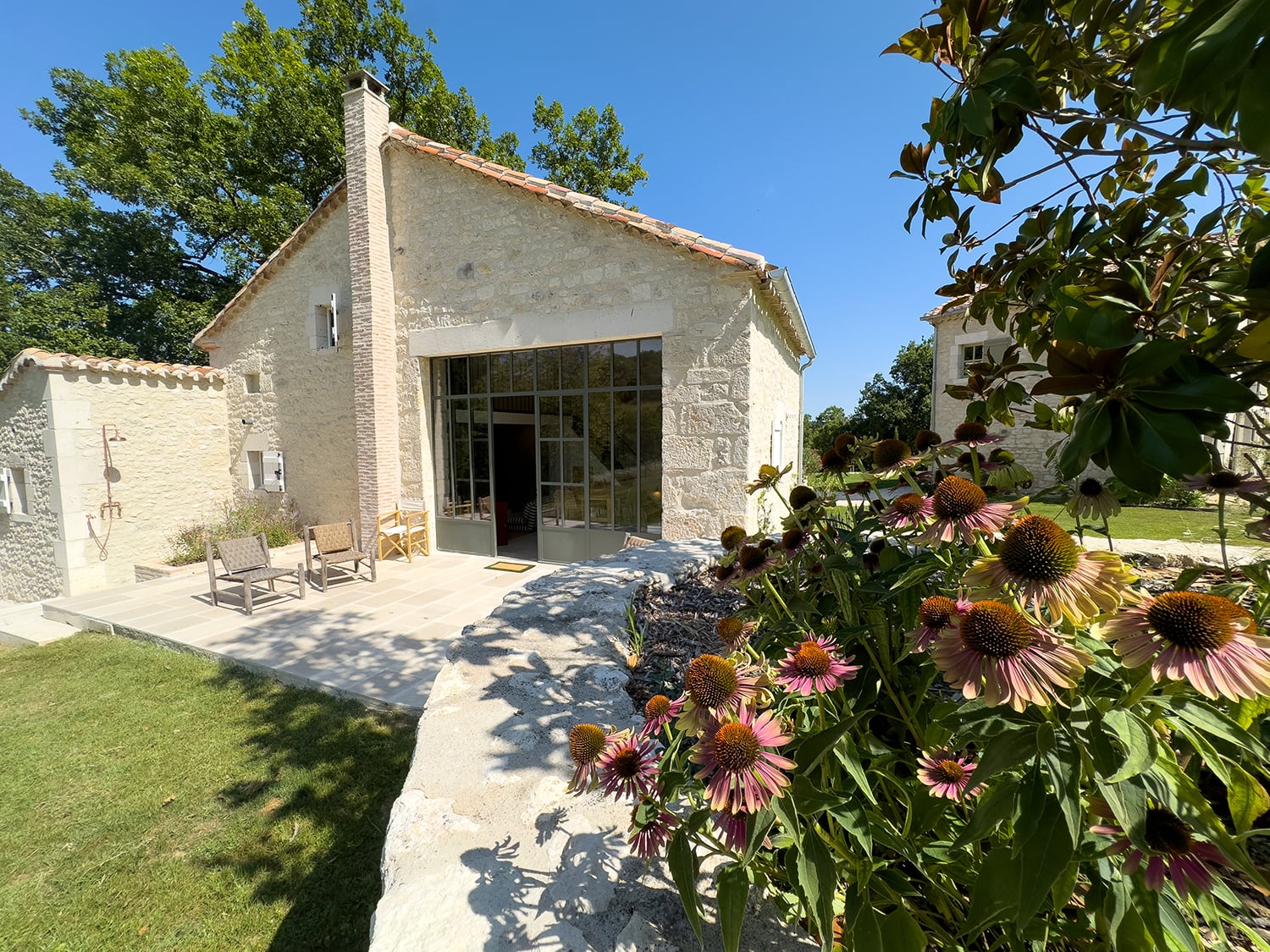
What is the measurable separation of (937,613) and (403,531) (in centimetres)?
788

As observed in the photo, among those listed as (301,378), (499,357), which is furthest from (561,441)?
(301,378)

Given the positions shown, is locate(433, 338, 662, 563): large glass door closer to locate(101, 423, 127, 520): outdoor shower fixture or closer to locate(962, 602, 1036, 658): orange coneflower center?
locate(101, 423, 127, 520): outdoor shower fixture

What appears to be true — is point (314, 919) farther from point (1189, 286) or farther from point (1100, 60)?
point (1100, 60)

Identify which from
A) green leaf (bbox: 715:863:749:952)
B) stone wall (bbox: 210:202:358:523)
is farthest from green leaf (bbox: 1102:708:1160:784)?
stone wall (bbox: 210:202:358:523)

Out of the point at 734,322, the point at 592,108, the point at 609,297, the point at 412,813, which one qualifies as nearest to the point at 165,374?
the point at 609,297

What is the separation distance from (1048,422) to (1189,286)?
1.49 feet

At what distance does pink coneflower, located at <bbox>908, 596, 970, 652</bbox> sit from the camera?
774mm

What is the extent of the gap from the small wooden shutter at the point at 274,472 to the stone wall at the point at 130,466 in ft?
3.66

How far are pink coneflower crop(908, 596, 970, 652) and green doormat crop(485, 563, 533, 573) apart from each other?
21.4 ft

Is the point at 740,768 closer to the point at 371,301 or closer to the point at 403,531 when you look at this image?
the point at 403,531

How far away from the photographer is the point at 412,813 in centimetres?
137

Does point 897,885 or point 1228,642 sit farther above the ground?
point 1228,642

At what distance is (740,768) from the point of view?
728 millimetres

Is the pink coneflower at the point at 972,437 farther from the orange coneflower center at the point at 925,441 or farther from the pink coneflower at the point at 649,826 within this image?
the pink coneflower at the point at 649,826
